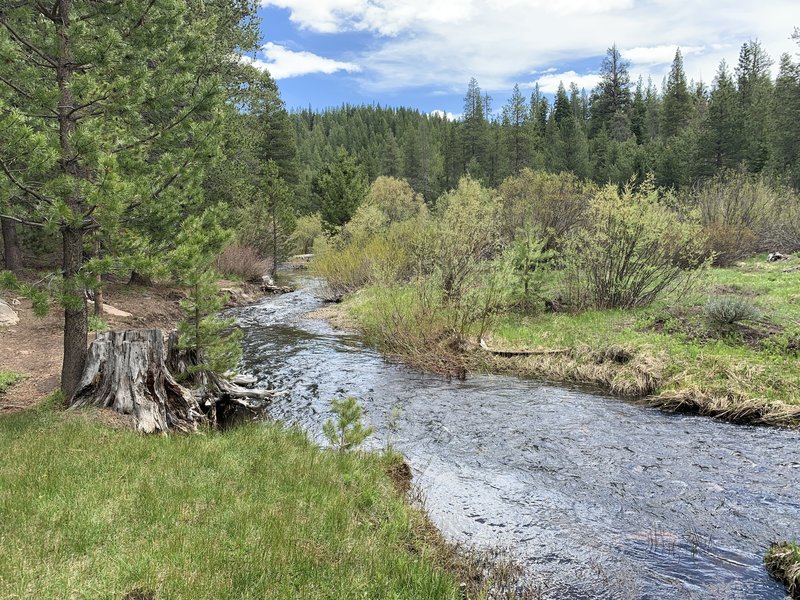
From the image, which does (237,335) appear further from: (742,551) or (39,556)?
(742,551)

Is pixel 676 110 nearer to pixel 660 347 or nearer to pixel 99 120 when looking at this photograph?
pixel 660 347

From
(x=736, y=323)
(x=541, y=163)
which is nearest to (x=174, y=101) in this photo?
(x=736, y=323)

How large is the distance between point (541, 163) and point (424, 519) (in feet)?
195

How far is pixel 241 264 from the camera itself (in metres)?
29.0

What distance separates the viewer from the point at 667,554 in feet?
17.2

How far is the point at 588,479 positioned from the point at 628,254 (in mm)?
9399

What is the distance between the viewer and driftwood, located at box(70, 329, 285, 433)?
7676mm

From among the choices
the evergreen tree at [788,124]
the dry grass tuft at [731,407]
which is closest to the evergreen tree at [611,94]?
the evergreen tree at [788,124]

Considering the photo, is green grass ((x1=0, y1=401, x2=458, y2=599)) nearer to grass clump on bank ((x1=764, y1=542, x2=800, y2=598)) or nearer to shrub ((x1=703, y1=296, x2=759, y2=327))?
grass clump on bank ((x1=764, y1=542, x2=800, y2=598))

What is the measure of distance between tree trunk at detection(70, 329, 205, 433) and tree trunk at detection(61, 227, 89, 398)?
20 cm

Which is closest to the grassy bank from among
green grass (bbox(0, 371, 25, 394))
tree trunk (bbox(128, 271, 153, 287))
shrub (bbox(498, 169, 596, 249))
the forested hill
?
shrub (bbox(498, 169, 596, 249))

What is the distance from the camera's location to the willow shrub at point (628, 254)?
14141 mm

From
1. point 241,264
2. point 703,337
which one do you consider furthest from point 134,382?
point 241,264

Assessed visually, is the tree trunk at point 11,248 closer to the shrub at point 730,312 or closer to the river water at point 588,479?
the river water at point 588,479
